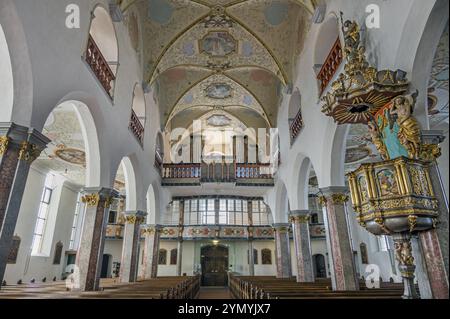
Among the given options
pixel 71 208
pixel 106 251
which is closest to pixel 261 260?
pixel 106 251

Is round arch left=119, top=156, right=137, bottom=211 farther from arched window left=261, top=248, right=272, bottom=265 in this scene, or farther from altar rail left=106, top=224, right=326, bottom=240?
arched window left=261, top=248, right=272, bottom=265

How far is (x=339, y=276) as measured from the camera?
8.27 metres

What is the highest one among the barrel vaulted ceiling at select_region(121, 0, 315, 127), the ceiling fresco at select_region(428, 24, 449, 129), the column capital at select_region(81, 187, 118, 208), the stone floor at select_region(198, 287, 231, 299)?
the barrel vaulted ceiling at select_region(121, 0, 315, 127)

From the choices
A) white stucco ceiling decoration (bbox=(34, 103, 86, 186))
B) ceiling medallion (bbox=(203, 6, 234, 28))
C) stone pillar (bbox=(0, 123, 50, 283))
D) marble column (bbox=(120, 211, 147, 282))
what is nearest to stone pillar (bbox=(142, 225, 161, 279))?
marble column (bbox=(120, 211, 147, 282))

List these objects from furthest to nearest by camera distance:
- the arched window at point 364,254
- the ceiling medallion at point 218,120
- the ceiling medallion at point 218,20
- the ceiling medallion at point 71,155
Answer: the ceiling medallion at point 218,120
the arched window at point 364,254
the ceiling medallion at point 71,155
the ceiling medallion at point 218,20

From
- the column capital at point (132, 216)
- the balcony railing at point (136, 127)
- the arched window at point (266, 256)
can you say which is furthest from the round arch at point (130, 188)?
the arched window at point (266, 256)

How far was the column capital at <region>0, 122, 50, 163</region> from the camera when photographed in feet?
16.0

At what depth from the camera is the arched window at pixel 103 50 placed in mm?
8281

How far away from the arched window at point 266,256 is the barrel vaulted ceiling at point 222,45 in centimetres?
1046

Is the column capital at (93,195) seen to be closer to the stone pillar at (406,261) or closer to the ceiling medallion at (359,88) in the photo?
the ceiling medallion at (359,88)

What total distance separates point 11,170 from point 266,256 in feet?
66.3

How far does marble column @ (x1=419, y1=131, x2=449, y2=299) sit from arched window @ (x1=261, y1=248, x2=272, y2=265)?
19.1 metres

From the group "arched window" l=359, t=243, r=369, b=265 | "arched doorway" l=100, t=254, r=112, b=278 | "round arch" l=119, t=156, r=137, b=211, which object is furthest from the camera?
"arched doorway" l=100, t=254, r=112, b=278

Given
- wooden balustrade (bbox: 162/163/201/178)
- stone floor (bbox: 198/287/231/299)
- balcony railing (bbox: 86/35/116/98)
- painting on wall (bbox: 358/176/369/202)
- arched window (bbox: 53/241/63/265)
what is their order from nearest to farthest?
painting on wall (bbox: 358/176/369/202) → balcony railing (bbox: 86/35/116/98) → stone floor (bbox: 198/287/231/299) → arched window (bbox: 53/241/63/265) → wooden balustrade (bbox: 162/163/201/178)
